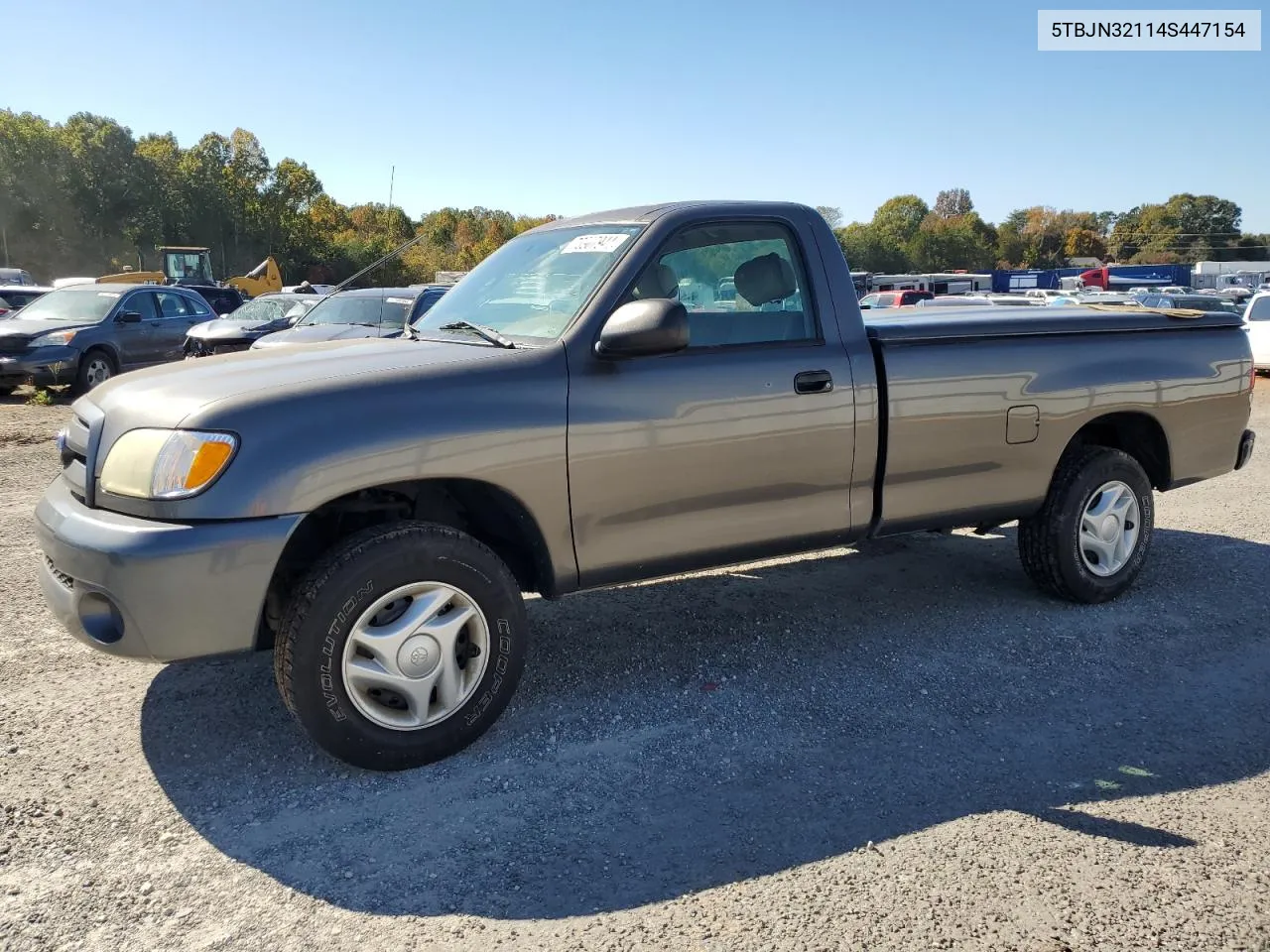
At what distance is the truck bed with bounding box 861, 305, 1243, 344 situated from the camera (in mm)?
4406

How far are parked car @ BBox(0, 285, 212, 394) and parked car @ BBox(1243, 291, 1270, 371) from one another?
18.3m

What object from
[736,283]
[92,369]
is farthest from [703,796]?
[92,369]

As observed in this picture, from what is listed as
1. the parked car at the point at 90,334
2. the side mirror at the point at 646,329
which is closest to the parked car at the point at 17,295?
the parked car at the point at 90,334

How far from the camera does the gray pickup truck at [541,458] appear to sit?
307 cm

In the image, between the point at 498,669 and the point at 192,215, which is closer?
the point at 498,669

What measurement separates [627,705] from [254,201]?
80673 mm

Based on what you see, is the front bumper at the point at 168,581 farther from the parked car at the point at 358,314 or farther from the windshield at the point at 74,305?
the windshield at the point at 74,305

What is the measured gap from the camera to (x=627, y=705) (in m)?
3.91

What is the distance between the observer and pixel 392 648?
328 cm

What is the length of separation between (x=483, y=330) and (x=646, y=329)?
0.76 meters

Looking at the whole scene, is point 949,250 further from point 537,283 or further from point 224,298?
point 537,283

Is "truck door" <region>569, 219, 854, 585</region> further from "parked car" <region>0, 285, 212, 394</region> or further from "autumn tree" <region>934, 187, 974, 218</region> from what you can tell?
"autumn tree" <region>934, 187, 974, 218</region>

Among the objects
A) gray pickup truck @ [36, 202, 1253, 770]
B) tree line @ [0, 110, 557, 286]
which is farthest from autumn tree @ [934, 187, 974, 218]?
gray pickup truck @ [36, 202, 1253, 770]

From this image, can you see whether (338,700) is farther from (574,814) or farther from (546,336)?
(546,336)
